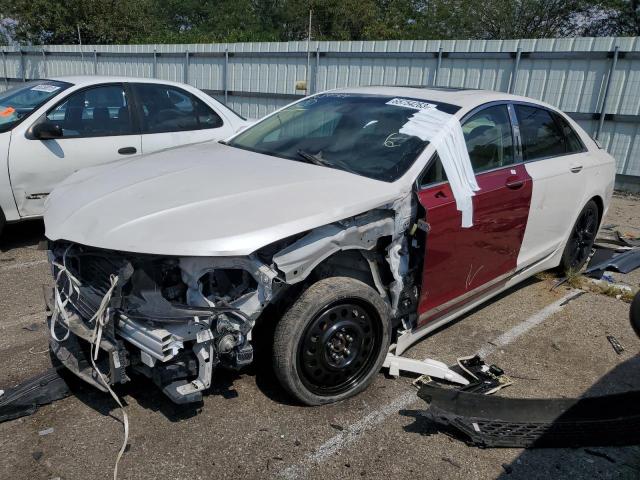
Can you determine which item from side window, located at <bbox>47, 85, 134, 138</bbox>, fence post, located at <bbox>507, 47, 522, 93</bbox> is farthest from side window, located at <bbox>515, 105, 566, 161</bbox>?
fence post, located at <bbox>507, 47, 522, 93</bbox>

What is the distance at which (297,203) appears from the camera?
283cm

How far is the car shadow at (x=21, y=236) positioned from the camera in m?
5.59

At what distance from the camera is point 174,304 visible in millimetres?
2572

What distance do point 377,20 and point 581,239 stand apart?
3022cm

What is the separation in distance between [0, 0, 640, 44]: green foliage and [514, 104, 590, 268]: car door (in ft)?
73.5

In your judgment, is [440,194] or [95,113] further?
[95,113]

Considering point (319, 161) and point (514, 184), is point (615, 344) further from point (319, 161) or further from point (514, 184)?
point (319, 161)

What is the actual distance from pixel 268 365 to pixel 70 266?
3.97 ft

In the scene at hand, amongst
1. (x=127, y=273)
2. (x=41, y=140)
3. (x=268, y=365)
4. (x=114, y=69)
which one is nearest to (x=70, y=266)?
(x=127, y=273)

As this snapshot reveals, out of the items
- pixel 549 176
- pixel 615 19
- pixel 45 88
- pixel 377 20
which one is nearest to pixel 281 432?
pixel 549 176

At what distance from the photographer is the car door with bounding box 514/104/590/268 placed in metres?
4.16

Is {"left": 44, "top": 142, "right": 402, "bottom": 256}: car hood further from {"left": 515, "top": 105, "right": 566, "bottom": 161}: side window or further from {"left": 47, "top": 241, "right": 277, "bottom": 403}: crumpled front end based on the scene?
{"left": 515, "top": 105, "right": 566, "bottom": 161}: side window

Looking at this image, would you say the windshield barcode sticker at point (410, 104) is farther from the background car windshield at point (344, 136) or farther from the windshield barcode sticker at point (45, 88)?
the windshield barcode sticker at point (45, 88)

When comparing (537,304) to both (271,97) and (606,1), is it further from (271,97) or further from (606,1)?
(606,1)
